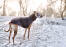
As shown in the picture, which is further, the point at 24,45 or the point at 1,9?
the point at 1,9

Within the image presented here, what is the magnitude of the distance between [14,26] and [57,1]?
74.6 ft

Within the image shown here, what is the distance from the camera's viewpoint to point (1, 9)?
2939cm

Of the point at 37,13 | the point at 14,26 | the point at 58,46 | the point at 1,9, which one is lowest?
the point at 58,46

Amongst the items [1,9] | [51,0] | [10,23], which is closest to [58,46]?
[10,23]

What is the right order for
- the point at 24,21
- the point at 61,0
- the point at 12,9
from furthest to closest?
the point at 12,9
the point at 61,0
the point at 24,21

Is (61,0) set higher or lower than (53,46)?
higher

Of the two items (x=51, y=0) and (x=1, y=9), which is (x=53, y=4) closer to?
(x=51, y=0)

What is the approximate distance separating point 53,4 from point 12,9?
1168 cm

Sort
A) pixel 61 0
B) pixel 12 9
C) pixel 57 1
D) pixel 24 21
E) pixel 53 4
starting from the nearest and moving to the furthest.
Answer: pixel 24 21, pixel 61 0, pixel 57 1, pixel 53 4, pixel 12 9

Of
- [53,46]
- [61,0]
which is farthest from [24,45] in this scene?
[61,0]

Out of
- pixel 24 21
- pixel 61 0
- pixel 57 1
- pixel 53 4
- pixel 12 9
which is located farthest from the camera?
pixel 12 9

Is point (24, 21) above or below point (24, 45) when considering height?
above

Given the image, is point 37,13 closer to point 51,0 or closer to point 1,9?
point 51,0

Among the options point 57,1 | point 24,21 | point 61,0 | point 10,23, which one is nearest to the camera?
point 10,23
